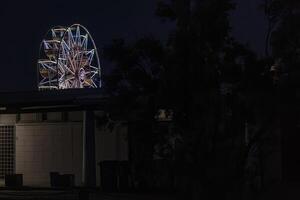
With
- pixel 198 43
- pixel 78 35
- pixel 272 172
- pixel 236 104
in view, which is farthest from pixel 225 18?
pixel 78 35

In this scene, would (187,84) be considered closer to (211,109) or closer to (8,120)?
(211,109)

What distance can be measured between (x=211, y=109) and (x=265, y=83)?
33.9 inches

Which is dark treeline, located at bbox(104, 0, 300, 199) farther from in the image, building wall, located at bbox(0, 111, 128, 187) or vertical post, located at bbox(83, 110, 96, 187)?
building wall, located at bbox(0, 111, 128, 187)

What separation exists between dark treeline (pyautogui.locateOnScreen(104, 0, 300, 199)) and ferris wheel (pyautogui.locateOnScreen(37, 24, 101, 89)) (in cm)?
3037

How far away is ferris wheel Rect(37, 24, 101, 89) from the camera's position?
41.8 meters

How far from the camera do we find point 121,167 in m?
22.9

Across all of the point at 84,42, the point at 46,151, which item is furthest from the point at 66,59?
the point at 46,151

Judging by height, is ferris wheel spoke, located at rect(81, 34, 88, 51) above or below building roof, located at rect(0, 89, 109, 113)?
above

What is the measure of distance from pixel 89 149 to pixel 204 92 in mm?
14237

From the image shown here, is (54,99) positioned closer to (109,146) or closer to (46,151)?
(109,146)

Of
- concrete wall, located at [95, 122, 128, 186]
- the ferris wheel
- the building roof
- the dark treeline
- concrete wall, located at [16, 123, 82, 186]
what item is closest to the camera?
the dark treeline

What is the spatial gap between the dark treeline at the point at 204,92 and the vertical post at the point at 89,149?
13.4m

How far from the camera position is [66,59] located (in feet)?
142

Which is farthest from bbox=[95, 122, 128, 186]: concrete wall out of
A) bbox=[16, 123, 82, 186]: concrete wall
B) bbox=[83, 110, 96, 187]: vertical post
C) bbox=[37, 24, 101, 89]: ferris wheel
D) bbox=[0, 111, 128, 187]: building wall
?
bbox=[37, 24, 101, 89]: ferris wheel
